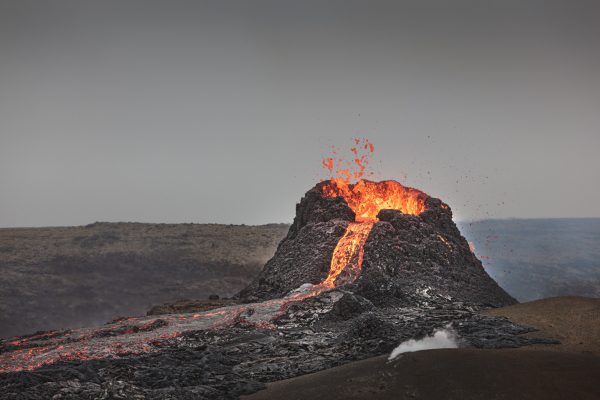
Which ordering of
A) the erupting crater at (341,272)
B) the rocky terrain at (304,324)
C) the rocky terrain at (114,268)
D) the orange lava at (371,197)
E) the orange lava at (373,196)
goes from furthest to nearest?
the rocky terrain at (114,268)
the orange lava at (373,196)
the orange lava at (371,197)
the erupting crater at (341,272)
the rocky terrain at (304,324)

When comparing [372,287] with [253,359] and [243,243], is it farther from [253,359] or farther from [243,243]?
[243,243]

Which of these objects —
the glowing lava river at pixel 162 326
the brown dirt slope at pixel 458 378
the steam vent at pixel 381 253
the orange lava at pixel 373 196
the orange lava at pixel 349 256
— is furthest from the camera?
the orange lava at pixel 373 196

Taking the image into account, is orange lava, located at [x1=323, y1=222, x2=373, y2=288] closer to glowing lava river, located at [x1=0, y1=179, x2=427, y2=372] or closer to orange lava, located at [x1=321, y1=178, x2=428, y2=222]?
glowing lava river, located at [x1=0, y1=179, x2=427, y2=372]

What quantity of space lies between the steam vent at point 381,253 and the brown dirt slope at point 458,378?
12008mm

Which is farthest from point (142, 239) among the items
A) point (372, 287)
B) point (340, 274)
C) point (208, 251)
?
point (372, 287)

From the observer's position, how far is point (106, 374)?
1648 centimetres

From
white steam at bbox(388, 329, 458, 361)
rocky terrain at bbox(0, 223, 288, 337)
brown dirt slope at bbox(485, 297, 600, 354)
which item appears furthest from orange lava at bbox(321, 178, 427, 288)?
rocky terrain at bbox(0, 223, 288, 337)

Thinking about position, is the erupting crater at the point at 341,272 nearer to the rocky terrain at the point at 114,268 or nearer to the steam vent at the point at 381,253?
the steam vent at the point at 381,253

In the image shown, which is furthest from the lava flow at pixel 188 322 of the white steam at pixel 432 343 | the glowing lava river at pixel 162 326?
the white steam at pixel 432 343

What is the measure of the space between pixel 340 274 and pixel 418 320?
920 centimetres

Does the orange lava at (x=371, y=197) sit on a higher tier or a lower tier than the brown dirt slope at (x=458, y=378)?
higher

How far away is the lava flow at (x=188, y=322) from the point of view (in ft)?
65.0

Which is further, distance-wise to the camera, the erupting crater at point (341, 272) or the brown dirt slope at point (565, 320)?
the erupting crater at point (341, 272)

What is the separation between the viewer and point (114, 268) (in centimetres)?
6281
